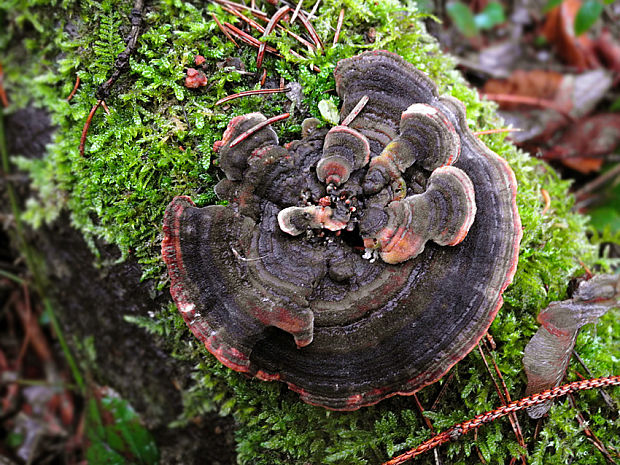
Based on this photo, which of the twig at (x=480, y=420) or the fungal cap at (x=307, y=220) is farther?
the twig at (x=480, y=420)

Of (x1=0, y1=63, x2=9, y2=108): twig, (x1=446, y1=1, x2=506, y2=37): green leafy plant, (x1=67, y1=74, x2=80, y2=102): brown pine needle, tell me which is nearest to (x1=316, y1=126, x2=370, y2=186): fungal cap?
(x1=67, y1=74, x2=80, y2=102): brown pine needle

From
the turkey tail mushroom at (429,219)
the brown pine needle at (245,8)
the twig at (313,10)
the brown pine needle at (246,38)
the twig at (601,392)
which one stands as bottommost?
the twig at (601,392)

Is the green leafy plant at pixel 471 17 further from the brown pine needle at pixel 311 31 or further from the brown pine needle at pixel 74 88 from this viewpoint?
the brown pine needle at pixel 74 88

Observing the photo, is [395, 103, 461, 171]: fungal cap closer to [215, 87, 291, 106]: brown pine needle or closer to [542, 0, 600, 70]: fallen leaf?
[215, 87, 291, 106]: brown pine needle

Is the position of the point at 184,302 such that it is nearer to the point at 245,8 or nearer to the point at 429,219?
the point at 429,219

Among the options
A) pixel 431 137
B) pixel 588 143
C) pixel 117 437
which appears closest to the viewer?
pixel 431 137

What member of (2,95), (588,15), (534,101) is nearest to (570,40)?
(588,15)

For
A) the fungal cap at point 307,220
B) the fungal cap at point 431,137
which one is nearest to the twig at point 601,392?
the fungal cap at point 431,137
